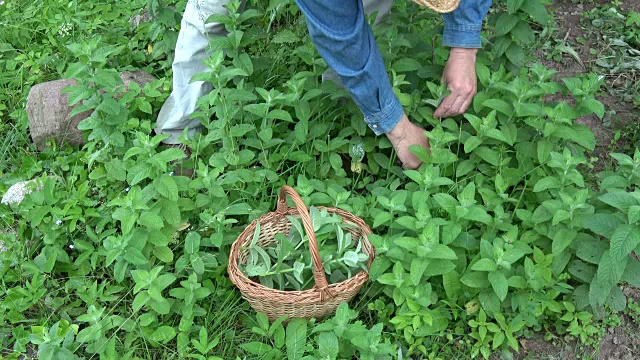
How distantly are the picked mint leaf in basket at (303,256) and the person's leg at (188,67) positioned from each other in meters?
0.95

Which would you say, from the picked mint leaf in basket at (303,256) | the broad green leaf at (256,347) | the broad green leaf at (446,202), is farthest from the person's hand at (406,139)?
the broad green leaf at (256,347)

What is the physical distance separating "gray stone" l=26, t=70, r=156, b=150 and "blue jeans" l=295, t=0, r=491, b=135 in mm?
1689

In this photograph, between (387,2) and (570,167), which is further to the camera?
(387,2)

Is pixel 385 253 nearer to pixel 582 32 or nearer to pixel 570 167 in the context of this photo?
pixel 570 167

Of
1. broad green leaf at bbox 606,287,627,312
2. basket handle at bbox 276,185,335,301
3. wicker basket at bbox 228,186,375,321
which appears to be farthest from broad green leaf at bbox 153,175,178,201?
broad green leaf at bbox 606,287,627,312

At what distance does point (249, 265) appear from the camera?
8.52ft

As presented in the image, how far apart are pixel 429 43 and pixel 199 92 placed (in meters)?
1.18

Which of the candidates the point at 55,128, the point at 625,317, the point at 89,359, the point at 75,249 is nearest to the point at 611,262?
the point at 625,317

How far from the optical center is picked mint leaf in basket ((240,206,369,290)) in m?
2.54

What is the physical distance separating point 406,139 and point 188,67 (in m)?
1.25

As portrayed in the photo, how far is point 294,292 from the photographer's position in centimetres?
245

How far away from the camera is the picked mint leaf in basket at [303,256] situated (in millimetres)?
2535

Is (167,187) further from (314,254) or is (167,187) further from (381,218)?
(381,218)

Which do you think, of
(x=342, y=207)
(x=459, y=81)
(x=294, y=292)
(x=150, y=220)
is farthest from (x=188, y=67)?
(x=294, y=292)
